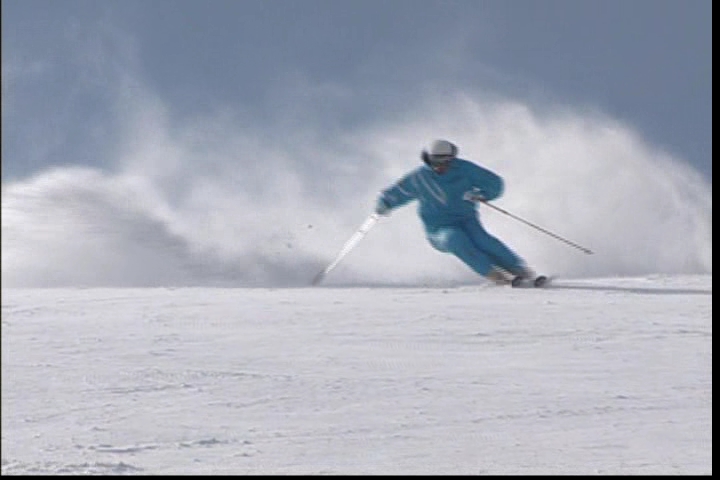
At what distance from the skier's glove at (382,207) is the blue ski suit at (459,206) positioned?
30 centimetres

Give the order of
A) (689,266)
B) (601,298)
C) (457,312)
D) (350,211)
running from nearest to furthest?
(457,312)
(601,298)
(689,266)
(350,211)

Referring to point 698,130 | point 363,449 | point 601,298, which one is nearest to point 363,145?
point 698,130

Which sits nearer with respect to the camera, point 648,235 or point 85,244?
point 85,244

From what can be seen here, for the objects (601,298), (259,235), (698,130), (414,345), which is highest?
(698,130)

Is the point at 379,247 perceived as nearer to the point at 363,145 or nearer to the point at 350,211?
the point at 350,211

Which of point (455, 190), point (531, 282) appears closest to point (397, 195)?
point (455, 190)

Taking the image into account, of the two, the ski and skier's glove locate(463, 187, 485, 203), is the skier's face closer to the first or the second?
skier's glove locate(463, 187, 485, 203)

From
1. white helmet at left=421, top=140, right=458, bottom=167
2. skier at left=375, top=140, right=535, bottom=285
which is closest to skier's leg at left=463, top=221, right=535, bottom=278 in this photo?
skier at left=375, top=140, right=535, bottom=285

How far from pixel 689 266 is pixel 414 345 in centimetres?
673

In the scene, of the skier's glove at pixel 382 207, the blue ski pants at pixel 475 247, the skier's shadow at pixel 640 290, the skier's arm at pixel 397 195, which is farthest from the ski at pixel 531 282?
the skier's glove at pixel 382 207

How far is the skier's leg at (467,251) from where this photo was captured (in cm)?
959

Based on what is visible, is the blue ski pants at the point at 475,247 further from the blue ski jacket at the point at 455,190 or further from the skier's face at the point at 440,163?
the skier's face at the point at 440,163

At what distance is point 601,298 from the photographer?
829 centimetres

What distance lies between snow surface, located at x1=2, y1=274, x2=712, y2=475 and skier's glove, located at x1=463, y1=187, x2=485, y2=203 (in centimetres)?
196
